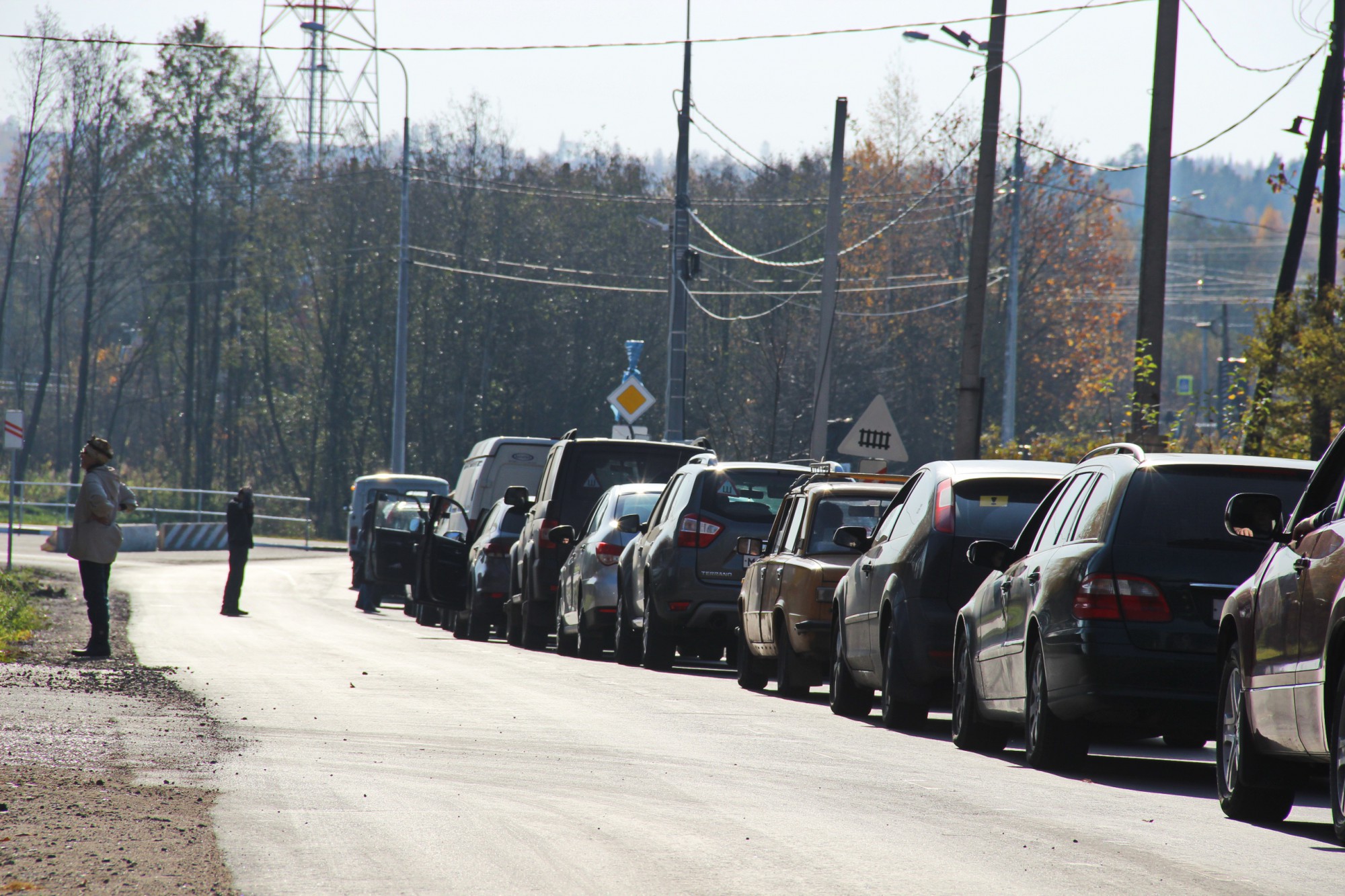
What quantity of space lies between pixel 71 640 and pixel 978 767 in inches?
432

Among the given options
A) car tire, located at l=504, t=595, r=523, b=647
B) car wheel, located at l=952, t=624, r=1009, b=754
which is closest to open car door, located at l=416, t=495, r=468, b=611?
car tire, located at l=504, t=595, r=523, b=647

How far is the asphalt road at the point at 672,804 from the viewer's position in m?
5.91

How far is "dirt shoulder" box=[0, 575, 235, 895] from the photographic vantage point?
18.7 feet

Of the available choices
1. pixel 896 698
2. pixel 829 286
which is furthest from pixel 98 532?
pixel 829 286

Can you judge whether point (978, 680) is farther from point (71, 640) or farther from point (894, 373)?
point (894, 373)

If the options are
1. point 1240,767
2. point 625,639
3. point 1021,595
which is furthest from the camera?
point 625,639

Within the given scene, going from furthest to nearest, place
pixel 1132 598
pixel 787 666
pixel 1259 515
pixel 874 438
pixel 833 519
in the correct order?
pixel 874 438, pixel 787 666, pixel 833 519, pixel 1132 598, pixel 1259 515

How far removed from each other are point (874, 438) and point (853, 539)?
10920 millimetres

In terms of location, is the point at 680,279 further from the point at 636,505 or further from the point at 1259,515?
the point at 1259,515

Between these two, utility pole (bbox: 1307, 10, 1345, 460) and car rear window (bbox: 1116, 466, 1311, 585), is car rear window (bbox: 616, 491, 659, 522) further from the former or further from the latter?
car rear window (bbox: 1116, 466, 1311, 585)

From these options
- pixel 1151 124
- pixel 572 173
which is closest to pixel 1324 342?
pixel 1151 124

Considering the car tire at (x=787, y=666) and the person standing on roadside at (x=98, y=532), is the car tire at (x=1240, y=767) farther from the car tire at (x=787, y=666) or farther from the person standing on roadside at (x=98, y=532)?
the person standing on roadside at (x=98, y=532)

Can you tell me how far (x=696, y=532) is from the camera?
1577 centimetres

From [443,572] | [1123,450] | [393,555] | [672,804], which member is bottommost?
[393,555]
